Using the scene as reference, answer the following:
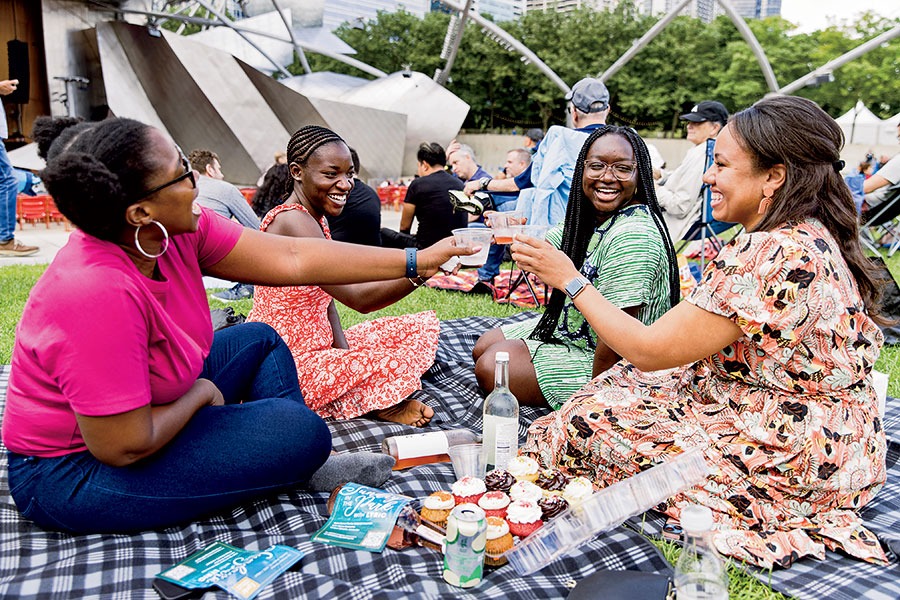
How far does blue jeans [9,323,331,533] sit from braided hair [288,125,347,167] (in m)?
1.57

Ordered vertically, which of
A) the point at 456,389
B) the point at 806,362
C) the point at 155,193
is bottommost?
the point at 456,389

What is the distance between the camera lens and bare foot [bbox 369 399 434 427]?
13.0 ft

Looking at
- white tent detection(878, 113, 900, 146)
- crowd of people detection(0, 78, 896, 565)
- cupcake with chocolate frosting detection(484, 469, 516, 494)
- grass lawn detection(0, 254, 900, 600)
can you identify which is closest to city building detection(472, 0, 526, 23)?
white tent detection(878, 113, 900, 146)

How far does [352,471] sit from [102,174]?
1.60 metres

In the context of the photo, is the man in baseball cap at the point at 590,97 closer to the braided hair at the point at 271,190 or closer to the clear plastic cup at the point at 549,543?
the braided hair at the point at 271,190

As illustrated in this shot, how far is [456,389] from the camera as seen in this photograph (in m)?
4.56

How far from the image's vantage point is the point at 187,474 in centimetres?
259

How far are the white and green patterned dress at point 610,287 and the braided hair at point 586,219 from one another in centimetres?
5

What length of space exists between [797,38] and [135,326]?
141 ft

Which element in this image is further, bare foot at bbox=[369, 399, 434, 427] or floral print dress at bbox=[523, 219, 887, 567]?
bare foot at bbox=[369, 399, 434, 427]

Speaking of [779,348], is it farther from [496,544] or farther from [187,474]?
[187,474]

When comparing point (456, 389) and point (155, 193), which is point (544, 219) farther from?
point (155, 193)

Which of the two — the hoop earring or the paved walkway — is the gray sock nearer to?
the hoop earring

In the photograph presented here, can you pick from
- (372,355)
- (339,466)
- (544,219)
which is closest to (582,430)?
(339,466)
